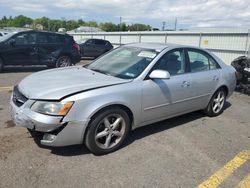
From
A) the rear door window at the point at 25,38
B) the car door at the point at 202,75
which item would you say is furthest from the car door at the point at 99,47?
the car door at the point at 202,75

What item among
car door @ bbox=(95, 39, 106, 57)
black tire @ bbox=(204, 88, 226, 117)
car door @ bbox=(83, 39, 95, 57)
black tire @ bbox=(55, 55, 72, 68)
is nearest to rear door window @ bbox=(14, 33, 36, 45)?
black tire @ bbox=(55, 55, 72, 68)

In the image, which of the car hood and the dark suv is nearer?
the car hood

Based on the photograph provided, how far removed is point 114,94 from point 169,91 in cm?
115

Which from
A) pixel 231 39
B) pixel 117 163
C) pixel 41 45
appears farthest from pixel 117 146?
pixel 231 39

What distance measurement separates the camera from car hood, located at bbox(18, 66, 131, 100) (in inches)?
140

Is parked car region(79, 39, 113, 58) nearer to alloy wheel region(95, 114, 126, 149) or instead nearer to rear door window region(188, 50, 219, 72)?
rear door window region(188, 50, 219, 72)

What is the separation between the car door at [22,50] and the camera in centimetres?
1046

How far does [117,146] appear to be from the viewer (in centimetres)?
404

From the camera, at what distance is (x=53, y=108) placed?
3.44 m

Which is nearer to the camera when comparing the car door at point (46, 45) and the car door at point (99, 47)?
the car door at point (46, 45)

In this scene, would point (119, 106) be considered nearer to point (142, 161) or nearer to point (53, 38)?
point (142, 161)

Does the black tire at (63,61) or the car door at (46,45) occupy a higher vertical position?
the car door at (46,45)

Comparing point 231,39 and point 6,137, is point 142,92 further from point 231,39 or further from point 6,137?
point 231,39

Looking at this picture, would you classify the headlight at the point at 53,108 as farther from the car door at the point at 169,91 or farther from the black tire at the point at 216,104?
the black tire at the point at 216,104
